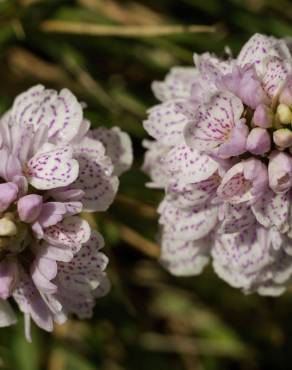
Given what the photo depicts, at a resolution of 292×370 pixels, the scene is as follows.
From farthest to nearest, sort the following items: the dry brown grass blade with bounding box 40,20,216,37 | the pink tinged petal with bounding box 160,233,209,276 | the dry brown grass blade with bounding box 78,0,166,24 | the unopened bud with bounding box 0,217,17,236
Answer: the dry brown grass blade with bounding box 78,0,166,24 < the dry brown grass blade with bounding box 40,20,216,37 < the pink tinged petal with bounding box 160,233,209,276 < the unopened bud with bounding box 0,217,17,236

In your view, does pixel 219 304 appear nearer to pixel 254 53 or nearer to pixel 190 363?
pixel 190 363

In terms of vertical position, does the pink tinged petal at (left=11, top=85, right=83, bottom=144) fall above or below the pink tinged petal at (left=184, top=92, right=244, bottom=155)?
below

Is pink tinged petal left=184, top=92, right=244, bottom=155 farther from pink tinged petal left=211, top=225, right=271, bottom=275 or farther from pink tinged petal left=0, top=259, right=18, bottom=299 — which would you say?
pink tinged petal left=0, top=259, right=18, bottom=299

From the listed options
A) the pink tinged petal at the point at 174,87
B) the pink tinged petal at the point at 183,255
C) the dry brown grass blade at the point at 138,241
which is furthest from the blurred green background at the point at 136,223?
the pink tinged petal at the point at 174,87

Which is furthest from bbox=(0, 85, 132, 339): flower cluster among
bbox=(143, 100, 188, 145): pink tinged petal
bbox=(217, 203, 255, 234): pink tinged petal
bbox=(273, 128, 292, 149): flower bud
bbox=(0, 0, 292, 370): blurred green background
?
bbox=(0, 0, 292, 370): blurred green background

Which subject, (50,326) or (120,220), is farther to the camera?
(120,220)

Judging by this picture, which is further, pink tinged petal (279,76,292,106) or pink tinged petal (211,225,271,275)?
pink tinged petal (211,225,271,275)

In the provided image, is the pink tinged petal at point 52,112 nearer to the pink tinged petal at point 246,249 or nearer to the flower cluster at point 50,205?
the flower cluster at point 50,205

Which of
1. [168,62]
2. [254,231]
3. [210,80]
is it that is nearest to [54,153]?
[210,80]
